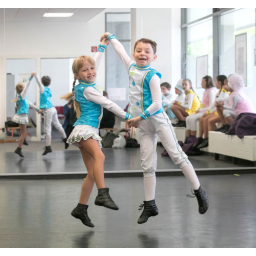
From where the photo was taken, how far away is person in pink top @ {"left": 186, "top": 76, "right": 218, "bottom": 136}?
7.77 m

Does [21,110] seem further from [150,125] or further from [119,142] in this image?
[150,125]

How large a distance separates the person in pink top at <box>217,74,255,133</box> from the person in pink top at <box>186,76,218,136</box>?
58cm

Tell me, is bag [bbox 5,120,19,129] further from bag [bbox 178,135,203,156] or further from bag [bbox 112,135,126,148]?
bag [bbox 112,135,126,148]

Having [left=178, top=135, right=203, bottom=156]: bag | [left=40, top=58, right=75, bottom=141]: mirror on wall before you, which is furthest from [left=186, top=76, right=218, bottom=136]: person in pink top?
[left=40, top=58, right=75, bottom=141]: mirror on wall

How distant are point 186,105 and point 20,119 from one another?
3042 mm

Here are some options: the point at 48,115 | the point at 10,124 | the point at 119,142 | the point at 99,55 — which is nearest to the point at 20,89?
the point at 10,124

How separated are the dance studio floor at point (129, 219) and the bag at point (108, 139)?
11.6 feet

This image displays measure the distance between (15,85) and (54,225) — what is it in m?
3.08

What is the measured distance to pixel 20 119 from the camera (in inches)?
243

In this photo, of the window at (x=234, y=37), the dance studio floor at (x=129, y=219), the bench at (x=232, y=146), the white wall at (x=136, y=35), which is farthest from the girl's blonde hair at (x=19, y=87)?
the window at (x=234, y=37)

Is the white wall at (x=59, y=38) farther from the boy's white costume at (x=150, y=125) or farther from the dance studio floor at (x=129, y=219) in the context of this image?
the boy's white costume at (x=150, y=125)

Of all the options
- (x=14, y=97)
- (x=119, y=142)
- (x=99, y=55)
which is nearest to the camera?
(x=99, y=55)

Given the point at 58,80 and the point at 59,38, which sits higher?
the point at 59,38

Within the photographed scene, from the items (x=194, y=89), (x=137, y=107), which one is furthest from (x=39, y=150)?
(x=137, y=107)
